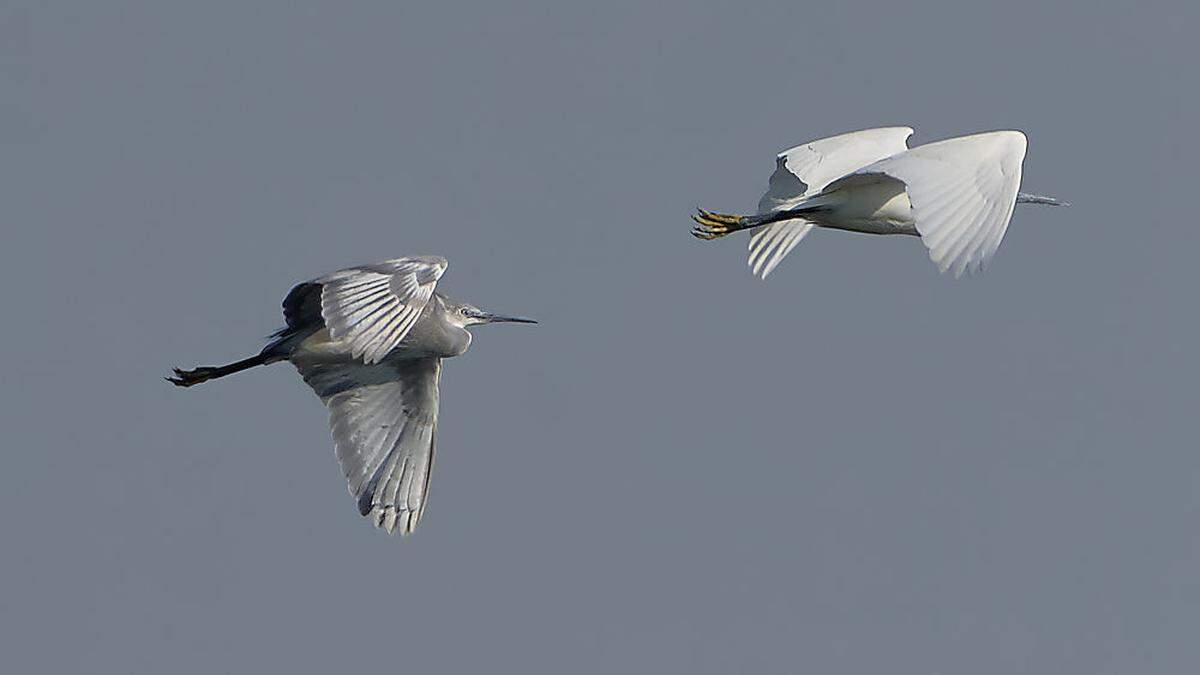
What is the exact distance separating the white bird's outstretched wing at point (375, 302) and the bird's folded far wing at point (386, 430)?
2210 millimetres

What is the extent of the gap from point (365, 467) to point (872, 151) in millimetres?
4721

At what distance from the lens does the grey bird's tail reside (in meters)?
19.2

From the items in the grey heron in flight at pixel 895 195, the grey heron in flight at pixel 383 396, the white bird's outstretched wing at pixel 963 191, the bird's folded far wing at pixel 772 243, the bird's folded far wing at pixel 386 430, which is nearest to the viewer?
the white bird's outstretched wing at pixel 963 191

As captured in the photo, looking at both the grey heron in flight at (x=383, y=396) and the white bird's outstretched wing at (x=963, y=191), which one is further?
the grey heron in flight at (x=383, y=396)

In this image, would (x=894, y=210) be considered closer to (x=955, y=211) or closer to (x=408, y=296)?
(x=955, y=211)

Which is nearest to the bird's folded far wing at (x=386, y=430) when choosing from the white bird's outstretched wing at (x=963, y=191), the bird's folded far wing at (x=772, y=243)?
the bird's folded far wing at (x=772, y=243)

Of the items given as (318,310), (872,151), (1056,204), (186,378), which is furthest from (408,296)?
(1056,204)

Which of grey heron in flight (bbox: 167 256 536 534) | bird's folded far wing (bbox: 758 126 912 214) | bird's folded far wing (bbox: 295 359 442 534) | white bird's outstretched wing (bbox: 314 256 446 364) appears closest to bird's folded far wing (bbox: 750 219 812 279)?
bird's folded far wing (bbox: 758 126 912 214)

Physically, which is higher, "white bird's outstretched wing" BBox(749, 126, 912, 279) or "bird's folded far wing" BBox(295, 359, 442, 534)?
"white bird's outstretched wing" BBox(749, 126, 912, 279)

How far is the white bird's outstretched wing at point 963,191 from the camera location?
16688 mm

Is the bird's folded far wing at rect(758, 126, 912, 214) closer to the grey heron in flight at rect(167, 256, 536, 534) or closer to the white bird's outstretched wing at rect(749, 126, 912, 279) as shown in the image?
the white bird's outstretched wing at rect(749, 126, 912, 279)

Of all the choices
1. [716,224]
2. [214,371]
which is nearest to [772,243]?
[716,224]

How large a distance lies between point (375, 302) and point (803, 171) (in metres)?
4.73

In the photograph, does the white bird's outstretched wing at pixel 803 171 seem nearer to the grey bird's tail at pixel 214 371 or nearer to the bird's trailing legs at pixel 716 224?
the bird's trailing legs at pixel 716 224
